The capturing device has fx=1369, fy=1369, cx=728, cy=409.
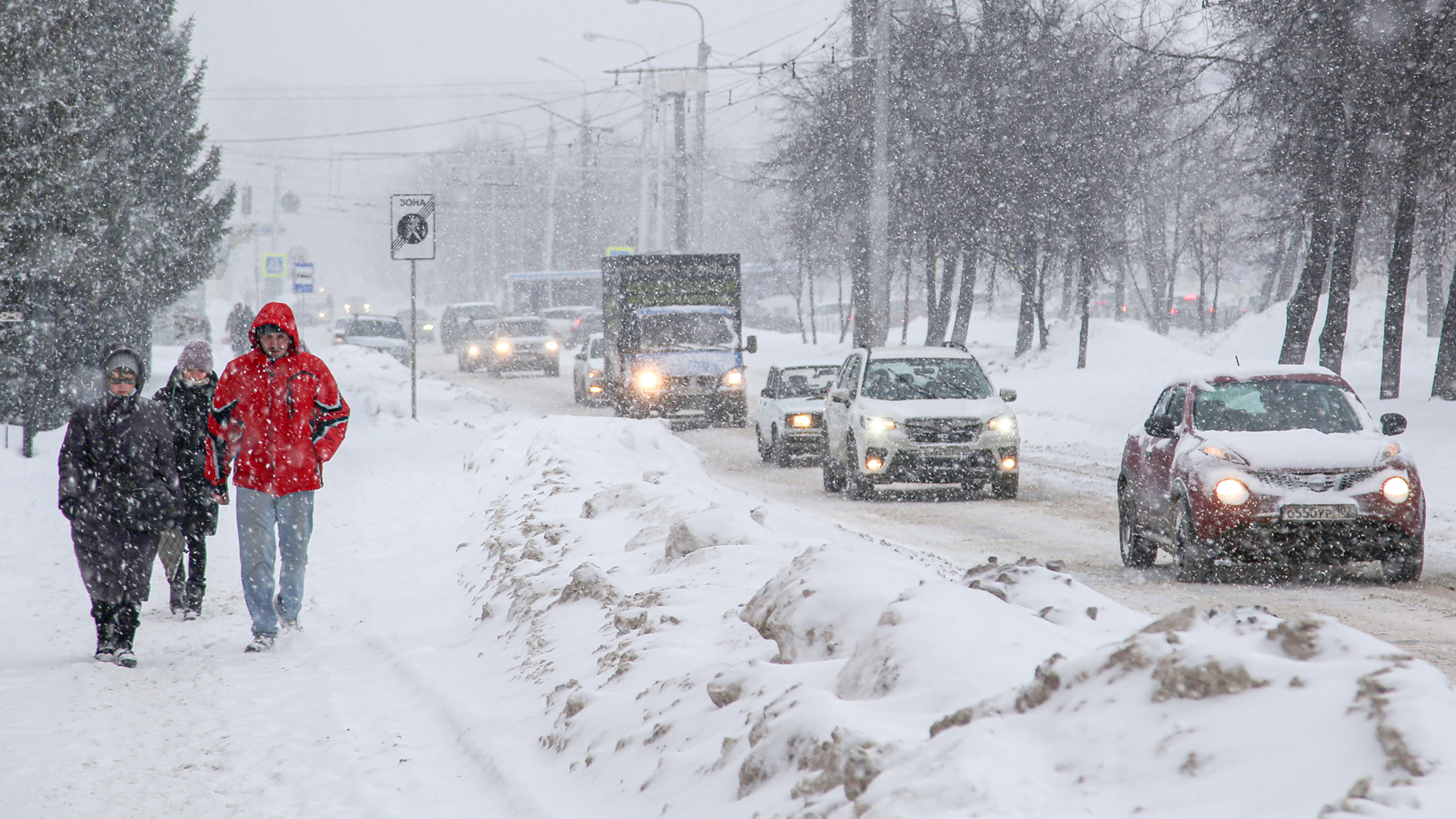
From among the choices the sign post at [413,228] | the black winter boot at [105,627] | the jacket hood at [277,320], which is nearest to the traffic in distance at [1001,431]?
the sign post at [413,228]

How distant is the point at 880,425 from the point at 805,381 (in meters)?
4.92

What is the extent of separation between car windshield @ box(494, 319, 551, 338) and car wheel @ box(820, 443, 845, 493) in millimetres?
26873

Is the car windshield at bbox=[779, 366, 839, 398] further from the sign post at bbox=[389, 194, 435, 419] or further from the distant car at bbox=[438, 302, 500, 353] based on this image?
the distant car at bbox=[438, 302, 500, 353]

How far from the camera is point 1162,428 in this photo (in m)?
10.1

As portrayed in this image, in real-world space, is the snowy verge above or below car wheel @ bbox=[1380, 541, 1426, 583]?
above

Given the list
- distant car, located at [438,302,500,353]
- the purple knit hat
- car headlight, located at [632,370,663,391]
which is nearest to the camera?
the purple knit hat

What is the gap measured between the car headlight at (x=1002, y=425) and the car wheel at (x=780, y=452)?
4.55 meters

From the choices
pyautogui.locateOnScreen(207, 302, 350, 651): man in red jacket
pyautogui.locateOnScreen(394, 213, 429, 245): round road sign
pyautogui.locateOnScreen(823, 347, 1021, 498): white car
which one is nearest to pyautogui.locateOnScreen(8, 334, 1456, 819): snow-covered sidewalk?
pyautogui.locateOnScreen(207, 302, 350, 651): man in red jacket

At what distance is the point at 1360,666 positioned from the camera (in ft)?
10.2

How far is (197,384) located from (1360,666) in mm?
6795

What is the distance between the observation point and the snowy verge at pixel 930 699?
2941mm

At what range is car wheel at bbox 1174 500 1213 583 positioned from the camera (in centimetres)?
918

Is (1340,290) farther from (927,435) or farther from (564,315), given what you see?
(564,315)

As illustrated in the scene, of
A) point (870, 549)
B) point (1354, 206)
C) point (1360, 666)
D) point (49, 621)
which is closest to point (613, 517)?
point (870, 549)
